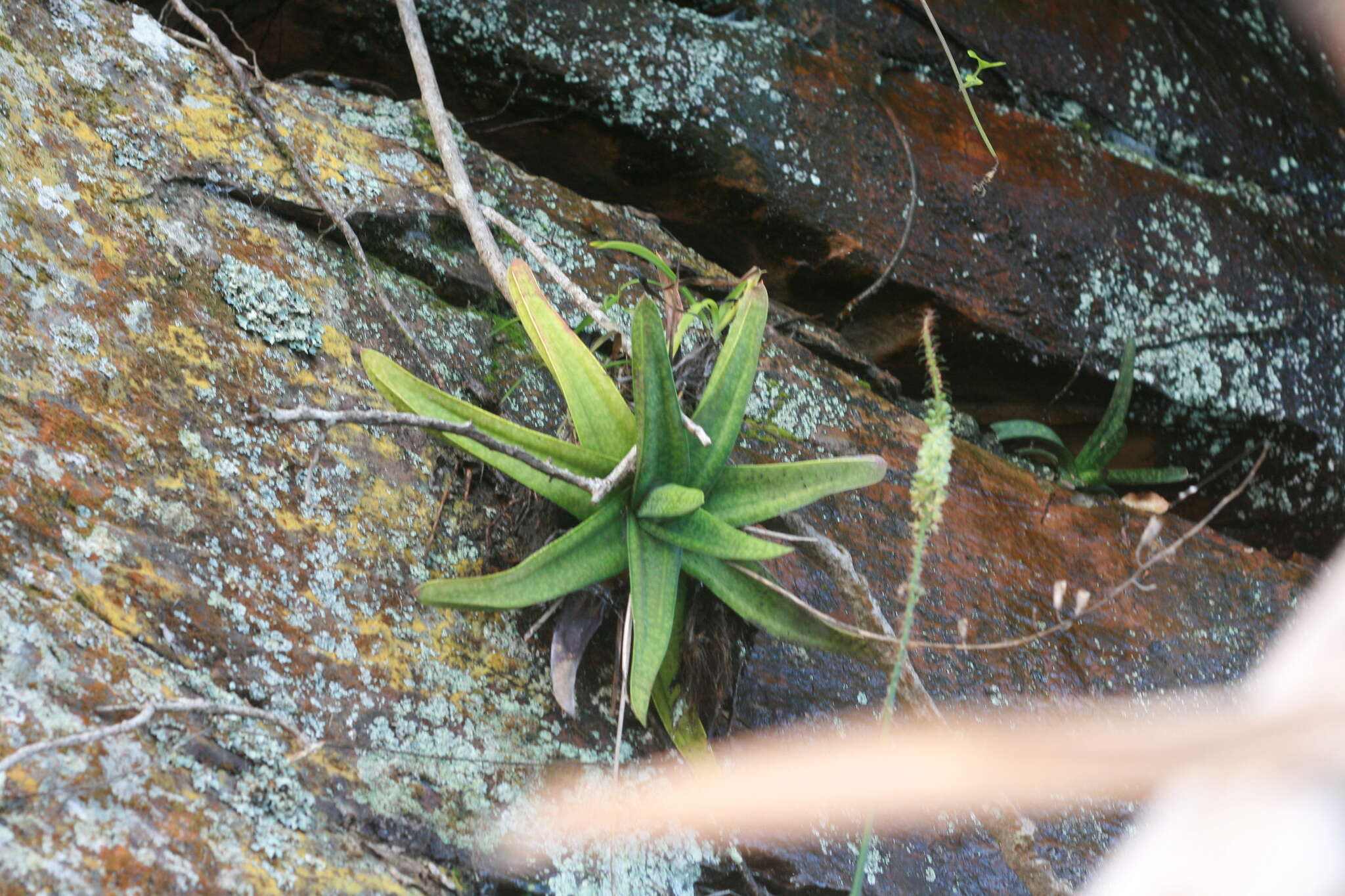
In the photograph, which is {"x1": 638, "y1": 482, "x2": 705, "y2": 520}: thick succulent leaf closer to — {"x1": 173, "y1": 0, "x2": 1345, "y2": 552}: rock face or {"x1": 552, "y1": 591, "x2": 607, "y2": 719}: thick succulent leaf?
{"x1": 552, "y1": 591, "x2": 607, "y2": 719}: thick succulent leaf

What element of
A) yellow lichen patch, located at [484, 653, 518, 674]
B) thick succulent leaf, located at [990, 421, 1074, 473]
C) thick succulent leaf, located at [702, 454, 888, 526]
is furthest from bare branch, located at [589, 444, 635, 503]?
thick succulent leaf, located at [990, 421, 1074, 473]

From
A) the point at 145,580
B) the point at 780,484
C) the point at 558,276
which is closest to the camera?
the point at 145,580

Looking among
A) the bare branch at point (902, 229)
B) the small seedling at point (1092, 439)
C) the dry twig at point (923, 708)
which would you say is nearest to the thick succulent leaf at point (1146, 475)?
the small seedling at point (1092, 439)

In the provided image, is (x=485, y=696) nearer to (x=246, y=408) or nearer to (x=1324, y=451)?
(x=246, y=408)

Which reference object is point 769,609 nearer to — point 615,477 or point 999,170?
point 615,477

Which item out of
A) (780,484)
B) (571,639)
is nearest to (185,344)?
(571,639)

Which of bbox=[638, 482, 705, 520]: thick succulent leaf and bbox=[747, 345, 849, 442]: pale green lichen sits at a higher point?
bbox=[638, 482, 705, 520]: thick succulent leaf

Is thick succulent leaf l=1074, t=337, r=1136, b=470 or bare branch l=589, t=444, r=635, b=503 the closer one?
bare branch l=589, t=444, r=635, b=503
